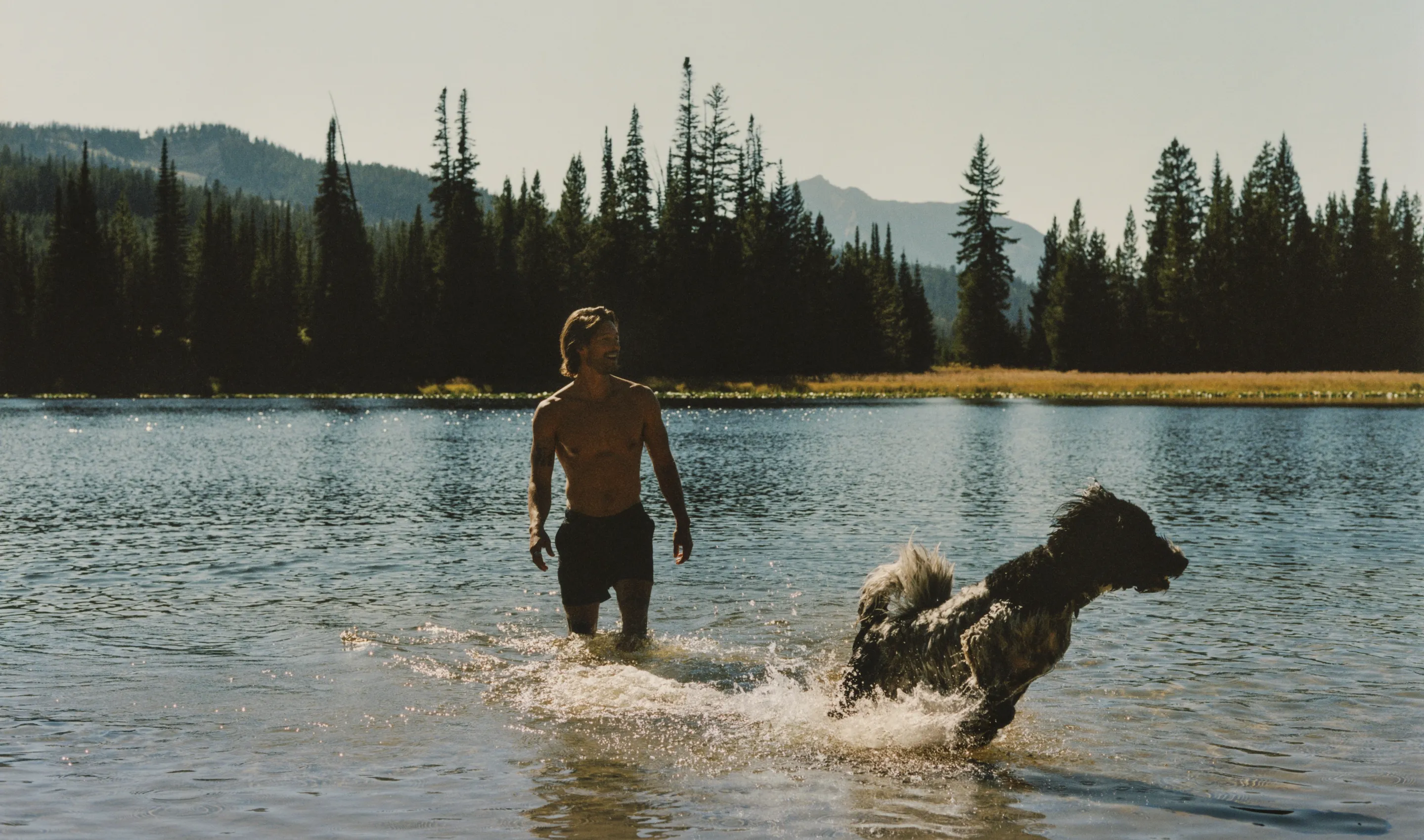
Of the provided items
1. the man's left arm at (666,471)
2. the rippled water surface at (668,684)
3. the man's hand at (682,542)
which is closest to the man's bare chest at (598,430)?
the man's left arm at (666,471)

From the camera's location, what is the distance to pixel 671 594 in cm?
1192

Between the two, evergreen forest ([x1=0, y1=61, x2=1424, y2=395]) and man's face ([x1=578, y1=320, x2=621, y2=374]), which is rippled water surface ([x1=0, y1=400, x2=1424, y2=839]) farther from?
evergreen forest ([x1=0, y1=61, x2=1424, y2=395])

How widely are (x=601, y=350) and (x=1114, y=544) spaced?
3.39 meters

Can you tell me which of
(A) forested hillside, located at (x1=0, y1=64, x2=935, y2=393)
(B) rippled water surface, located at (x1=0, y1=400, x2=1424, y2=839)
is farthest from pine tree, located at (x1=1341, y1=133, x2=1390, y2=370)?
(B) rippled water surface, located at (x1=0, y1=400, x2=1424, y2=839)

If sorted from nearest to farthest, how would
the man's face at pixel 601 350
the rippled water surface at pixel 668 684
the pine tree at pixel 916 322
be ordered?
the rippled water surface at pixel 668 684, the man's face at pixel 601 350, the pine tree at pixel 916 322

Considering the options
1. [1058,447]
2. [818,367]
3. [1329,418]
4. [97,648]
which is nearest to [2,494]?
[97,648]

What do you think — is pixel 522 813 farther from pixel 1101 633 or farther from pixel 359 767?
pixel 1101 633

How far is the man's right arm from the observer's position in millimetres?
7730

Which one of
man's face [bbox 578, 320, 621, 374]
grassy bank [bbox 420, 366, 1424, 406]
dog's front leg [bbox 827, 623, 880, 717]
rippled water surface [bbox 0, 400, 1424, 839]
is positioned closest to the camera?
rippled water surface [bbox 0, 400, 1424, 839]

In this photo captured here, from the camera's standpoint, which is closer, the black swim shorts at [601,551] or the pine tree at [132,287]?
the black swim shorts at [601,551]

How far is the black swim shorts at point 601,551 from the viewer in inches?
309

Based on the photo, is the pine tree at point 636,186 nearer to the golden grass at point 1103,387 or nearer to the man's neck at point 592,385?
the golden grass at point 1103,387

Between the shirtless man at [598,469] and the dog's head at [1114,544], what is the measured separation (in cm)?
277

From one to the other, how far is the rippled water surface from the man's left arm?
95 centimetres
